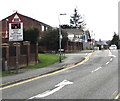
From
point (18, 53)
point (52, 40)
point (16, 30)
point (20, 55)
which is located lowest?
point (20, 55)

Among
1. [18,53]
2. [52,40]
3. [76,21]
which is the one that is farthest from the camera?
[76,21]

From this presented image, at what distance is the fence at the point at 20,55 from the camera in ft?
75.5

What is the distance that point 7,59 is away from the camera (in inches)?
912

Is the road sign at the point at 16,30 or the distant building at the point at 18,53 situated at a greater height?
the road sign at the point at 16,30

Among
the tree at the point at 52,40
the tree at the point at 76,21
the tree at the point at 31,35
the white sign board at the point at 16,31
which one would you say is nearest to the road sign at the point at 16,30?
the white sign board at the point at 16,31

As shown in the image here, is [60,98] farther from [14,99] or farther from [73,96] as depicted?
[14,99]

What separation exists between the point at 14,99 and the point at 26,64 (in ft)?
55.6

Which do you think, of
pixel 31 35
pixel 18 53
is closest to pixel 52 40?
pixel 31 35

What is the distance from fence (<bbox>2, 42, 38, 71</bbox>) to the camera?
23.0 meters

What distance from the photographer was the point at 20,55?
25.8 metres

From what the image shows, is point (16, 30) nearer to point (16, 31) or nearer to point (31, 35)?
point (16, 31)

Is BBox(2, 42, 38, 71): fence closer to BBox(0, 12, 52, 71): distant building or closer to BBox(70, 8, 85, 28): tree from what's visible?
BBox(0, 12, 52, 71): distant building

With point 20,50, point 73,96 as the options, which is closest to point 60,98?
point 73,96

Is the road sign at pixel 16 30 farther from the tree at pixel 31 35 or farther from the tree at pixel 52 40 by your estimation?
the tree at pixel 52 40
